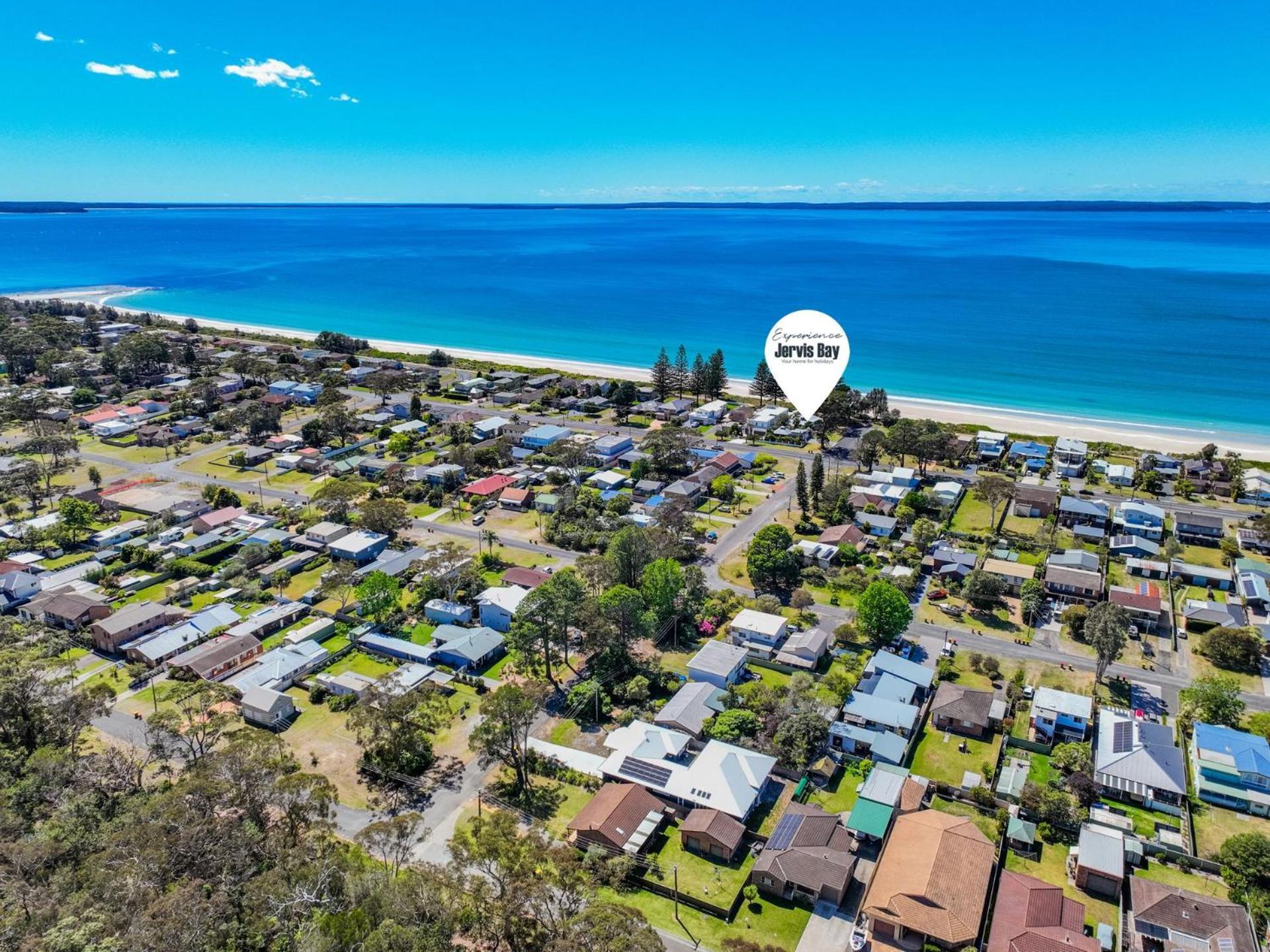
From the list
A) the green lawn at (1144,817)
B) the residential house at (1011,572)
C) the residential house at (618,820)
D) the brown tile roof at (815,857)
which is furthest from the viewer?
the residential house at (1011,572)

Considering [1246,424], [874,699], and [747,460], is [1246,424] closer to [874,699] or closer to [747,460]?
[747,460]

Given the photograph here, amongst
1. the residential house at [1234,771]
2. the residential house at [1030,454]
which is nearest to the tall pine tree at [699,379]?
the residential house at [1030,454]

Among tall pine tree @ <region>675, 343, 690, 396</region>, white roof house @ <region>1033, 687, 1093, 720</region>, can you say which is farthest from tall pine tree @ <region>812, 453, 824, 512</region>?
tall pine tree @ <region>675, 343, 690, 396</region>

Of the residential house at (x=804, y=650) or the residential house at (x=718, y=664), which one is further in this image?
the residential house at (x=804, y=650)

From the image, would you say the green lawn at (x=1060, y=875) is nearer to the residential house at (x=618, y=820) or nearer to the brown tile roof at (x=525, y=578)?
the residential house at (x=618, y=820)

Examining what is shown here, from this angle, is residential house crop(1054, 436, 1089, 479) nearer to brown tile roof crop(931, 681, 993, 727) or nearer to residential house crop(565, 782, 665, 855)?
brown tile roof crop(931, 681, 993, 727)

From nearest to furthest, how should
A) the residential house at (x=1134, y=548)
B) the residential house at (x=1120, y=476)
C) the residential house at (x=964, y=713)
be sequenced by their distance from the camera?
the residential house at (x=964, y=713) → the residential house at (x=1134, y=548) → the residential house at (x=1120, y=476)

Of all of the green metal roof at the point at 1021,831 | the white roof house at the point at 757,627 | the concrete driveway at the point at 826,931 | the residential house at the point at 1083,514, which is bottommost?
the concrete driveway at the point at 826,931

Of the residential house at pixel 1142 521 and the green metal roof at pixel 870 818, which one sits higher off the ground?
the residential house at pixel 1142 521
